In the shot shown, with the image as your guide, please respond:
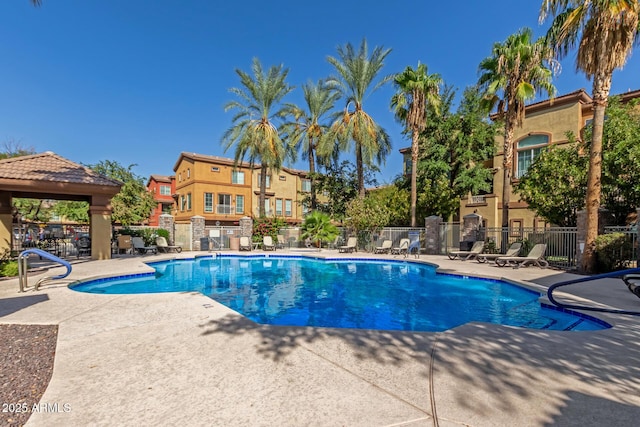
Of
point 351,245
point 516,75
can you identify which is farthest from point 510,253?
point 351,245

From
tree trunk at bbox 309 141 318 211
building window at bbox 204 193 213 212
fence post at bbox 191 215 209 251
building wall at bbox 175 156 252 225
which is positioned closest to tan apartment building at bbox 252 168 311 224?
building wall at bbox 175 156 252 225

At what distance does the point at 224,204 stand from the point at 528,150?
29641 millimetres

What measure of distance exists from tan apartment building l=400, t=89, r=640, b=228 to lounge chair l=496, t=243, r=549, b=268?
378 inches

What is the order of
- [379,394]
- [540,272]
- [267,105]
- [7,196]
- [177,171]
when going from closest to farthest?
[379,394] → [540,272] → [7,196] → [267,105] → [177,171]

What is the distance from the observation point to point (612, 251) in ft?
35.1

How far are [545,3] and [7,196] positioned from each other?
22.0 m

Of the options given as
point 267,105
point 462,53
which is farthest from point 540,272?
point 267,105

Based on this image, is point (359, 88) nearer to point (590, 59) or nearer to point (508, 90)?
point (508, 90)

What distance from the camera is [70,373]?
3.36 m

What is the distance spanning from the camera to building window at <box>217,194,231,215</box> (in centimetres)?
3500

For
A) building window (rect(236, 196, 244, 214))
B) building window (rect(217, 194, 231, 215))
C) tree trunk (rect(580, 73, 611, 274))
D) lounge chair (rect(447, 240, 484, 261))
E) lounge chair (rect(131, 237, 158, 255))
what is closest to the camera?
tree trunk (rect(580, 73, 611, 274))

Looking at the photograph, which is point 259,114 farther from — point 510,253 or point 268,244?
point 510,253

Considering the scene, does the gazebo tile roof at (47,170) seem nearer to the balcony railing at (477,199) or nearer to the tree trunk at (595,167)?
the tree trunk at (595,167)

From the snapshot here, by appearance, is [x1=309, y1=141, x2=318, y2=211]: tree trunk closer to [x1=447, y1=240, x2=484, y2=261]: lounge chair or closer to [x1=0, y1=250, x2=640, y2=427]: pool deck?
[x1=447, y1=240, x2=484, y2=261]: lounge chair
